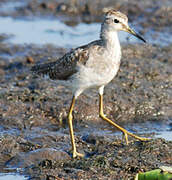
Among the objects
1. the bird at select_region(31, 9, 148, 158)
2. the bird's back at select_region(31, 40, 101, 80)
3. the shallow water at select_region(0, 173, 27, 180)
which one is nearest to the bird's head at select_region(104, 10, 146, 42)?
the bird at select_region(31, 9, 148, 158)

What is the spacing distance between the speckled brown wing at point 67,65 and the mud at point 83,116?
197 mm

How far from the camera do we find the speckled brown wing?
19.6 ft

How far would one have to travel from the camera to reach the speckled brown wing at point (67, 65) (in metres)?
5.97

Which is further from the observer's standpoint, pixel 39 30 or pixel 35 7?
pixel 35 7

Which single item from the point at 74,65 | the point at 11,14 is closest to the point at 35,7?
the point at 11,14

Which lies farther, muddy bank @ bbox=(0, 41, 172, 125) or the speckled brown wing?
muddy bank @ bbox=(0, 41, 172, 125)

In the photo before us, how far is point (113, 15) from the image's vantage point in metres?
5.96

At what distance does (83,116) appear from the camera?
716 cm

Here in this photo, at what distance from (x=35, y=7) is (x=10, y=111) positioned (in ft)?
18.8

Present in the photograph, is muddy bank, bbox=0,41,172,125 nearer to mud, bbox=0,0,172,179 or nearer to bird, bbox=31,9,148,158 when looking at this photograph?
mud, bbox=0,0,172,179

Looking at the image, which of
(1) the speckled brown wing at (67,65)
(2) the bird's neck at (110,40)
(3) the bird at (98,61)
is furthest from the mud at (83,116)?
(2) the bird's neck at (110,40)

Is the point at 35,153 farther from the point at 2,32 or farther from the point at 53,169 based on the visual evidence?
the point at 2,32

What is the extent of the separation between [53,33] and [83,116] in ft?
13.0

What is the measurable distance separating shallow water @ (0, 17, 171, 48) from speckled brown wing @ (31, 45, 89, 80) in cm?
335
